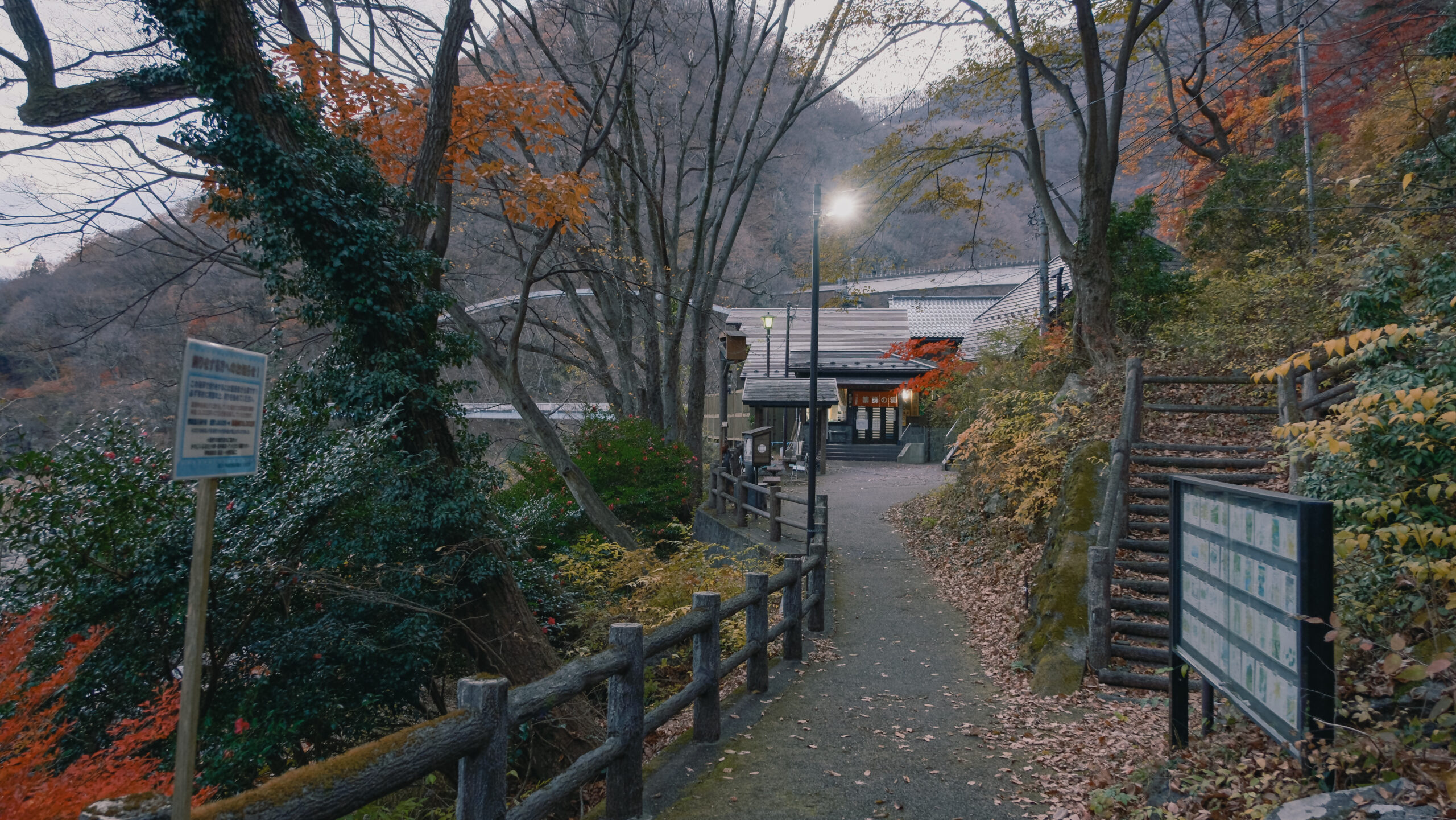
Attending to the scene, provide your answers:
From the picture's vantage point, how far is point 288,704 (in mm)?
5430

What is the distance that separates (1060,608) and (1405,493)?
2990 millimetres

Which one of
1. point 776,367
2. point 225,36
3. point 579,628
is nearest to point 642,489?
point 579,628

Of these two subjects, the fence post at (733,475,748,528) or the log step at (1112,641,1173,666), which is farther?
the fence post at (733,475,748,528)

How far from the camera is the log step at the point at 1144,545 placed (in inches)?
313

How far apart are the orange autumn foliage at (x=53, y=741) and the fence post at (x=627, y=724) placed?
6.96 feet

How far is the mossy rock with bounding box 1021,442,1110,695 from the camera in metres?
6.84

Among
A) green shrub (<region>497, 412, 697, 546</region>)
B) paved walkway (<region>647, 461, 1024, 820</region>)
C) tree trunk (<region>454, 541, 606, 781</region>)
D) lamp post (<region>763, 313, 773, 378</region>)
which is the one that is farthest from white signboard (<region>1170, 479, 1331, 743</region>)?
lamp post (<region>763, 313, 773, 378</region>)

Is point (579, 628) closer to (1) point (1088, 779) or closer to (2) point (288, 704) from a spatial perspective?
(2) point (288, 704)

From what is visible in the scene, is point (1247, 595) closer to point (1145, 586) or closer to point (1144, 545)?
point (1145, 586)

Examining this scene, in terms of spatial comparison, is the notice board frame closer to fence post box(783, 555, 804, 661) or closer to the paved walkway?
the paved walkway

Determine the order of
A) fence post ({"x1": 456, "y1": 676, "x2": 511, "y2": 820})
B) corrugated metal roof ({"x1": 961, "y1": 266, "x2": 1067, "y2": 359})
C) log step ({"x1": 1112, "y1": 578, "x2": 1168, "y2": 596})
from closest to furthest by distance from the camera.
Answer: fence post ({"x1": 456, "y1": 676, "x2": 511, "y2": 820}), log step ({"x1": 1112, "y1": 578, "x2": 1168, "y2": 596}), corrugated metal roof ({"x1": 961, "y1": 266, "x2": 1067, "y2": 359})

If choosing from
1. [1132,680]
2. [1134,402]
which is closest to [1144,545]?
[1132,680]

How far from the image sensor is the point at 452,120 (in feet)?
29.6

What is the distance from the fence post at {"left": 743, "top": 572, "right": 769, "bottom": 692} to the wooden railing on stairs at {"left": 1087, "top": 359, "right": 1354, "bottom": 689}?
2.99 metres
